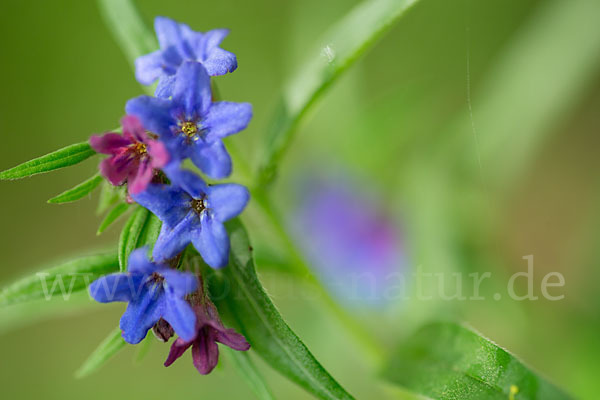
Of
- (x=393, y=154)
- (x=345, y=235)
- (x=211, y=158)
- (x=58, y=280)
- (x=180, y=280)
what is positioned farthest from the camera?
(x=345, y=235)

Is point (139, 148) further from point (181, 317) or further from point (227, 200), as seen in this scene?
point (181, 317)

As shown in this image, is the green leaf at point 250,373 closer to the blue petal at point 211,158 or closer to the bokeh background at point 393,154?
the blue petal at point 211,158

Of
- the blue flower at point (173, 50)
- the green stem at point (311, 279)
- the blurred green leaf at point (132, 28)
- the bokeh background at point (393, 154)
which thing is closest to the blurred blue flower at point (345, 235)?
the bokeh background at point (393, 154)

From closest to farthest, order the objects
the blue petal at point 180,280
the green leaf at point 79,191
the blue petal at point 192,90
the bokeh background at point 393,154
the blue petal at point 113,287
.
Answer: the blue petal at point 180,280
the blue petal at point 113,287
the blue petal at point 192,90
the green leaf at point 79,191
the bokeh background at point 393,154

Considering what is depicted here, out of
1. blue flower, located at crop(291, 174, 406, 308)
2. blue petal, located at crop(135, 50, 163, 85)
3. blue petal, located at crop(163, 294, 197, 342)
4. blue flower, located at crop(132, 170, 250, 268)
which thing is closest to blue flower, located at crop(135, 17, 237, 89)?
blue petal, located at crop(135, 50, 163, 85)

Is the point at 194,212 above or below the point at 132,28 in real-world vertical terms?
below

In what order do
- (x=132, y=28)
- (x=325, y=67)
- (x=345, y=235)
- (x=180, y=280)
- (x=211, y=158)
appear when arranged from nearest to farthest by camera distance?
(x=180, y=280), (x=211, y=158), (x=325, y=67), (x=132, y=28), (x=345, y=235)

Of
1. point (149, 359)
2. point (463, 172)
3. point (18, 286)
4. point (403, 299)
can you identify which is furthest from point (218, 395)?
point (18, 286)

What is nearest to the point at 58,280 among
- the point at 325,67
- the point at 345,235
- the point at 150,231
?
the point at 150,231
